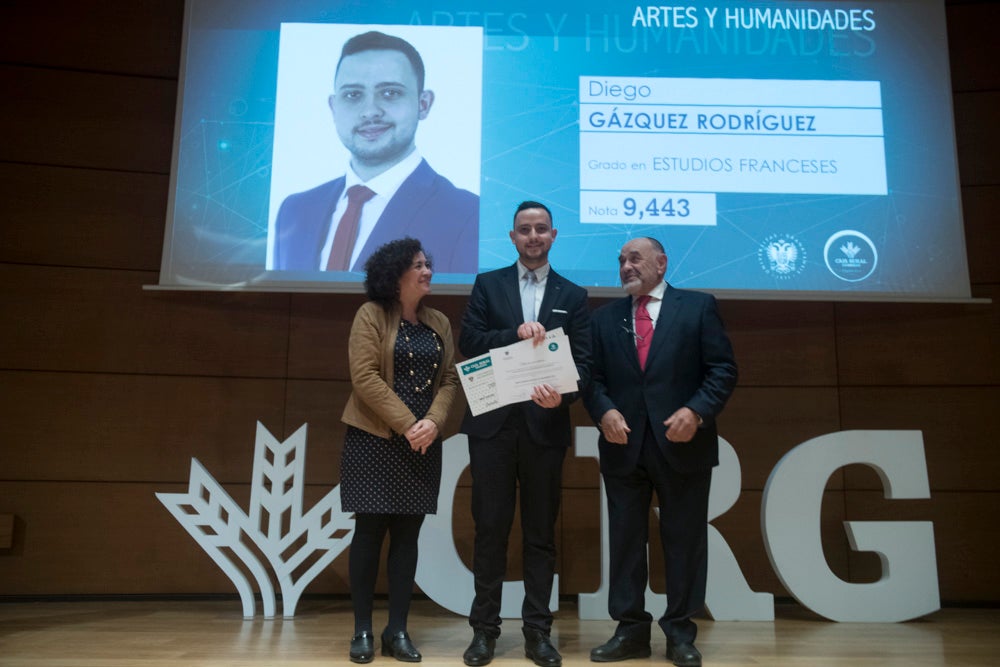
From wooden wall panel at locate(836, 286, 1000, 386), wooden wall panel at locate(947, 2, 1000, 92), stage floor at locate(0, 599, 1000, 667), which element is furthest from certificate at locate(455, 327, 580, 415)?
wooden wall panel at locate(947, 2, 1000, 92)

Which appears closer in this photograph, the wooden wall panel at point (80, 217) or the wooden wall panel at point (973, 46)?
the wooden wall panel at point (80, 217)

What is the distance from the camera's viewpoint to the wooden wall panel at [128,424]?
3525 millimetres

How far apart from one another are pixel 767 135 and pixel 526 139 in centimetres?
115

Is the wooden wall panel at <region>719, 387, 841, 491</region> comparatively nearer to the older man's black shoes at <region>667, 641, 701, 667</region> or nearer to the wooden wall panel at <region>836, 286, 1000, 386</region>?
the wooden wall panel at <region>836, 286, 1000, 386</region>

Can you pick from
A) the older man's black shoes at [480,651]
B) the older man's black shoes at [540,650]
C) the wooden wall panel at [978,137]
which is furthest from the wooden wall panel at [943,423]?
the older man's black shoes at [480,651]

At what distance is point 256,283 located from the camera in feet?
11.2

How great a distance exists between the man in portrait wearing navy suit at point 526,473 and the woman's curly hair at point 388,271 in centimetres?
28

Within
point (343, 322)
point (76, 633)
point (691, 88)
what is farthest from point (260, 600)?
point (691, 88)

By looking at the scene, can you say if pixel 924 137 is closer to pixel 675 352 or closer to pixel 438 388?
pixel 675 352

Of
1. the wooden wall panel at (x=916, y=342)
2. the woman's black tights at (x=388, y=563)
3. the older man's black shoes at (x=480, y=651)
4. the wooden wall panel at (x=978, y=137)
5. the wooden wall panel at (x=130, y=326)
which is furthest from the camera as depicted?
the wooden wall panel at (x=978, y=137)

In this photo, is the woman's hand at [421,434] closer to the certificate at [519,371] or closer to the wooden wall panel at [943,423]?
the certificate at [519,371]

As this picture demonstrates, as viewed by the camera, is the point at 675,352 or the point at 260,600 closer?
the point at 675,352

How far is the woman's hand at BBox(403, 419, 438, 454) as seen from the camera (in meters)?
2.16

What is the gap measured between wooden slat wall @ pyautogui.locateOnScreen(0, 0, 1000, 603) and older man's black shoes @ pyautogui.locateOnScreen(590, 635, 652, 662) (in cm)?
133
